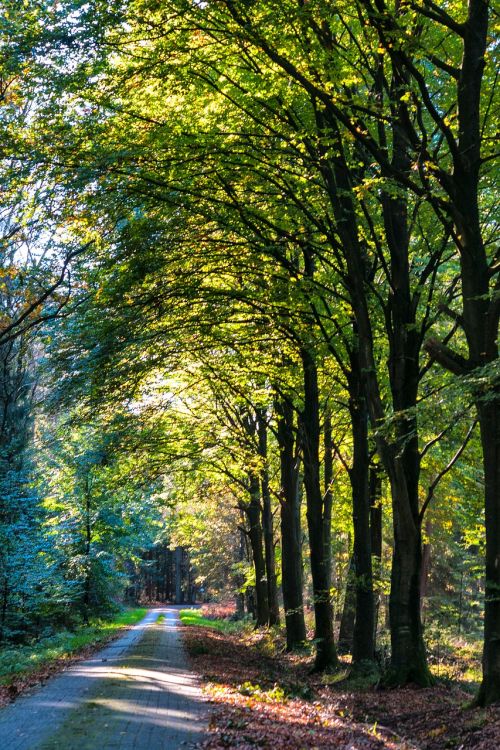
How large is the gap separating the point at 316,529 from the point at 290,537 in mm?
4069

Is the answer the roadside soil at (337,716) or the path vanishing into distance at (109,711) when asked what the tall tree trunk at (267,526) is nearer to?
the path vanishing into distance at (109,711)

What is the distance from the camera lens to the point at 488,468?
902 centimetres

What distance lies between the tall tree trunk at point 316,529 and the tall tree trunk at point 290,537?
3003 millimetres

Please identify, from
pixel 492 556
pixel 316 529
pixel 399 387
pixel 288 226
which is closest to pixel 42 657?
pixel 316 529

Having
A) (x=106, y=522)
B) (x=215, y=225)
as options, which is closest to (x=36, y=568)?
(x=106, y=522)

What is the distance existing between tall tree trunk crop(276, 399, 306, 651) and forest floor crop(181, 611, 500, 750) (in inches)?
201

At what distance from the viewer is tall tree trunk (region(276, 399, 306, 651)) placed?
19906 mm

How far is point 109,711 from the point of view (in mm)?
9273

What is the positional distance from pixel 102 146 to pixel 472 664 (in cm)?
1577

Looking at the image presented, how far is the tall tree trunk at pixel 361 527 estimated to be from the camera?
15.1 meters

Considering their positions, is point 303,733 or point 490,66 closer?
point 303,733

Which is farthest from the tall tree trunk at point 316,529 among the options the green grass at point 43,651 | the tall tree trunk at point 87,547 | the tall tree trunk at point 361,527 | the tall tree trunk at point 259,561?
the tall tree trunk at point 87,547

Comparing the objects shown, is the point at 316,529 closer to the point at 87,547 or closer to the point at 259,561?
the point at 259,561

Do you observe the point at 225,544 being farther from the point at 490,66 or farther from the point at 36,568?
the point at 490,66
